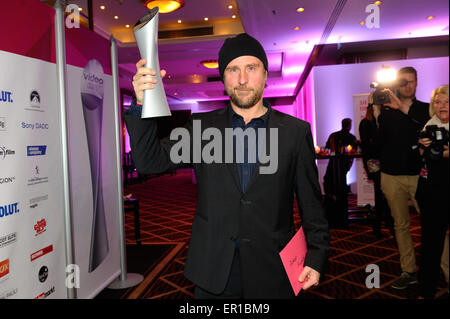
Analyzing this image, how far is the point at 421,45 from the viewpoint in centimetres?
708

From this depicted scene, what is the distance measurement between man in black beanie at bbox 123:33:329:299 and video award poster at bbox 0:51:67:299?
3.88ft

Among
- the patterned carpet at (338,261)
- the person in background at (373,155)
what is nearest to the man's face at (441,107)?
the person in background at (373,155)

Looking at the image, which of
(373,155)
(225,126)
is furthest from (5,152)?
(373,155)

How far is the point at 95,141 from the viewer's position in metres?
2.79

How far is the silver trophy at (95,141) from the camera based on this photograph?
2691mm

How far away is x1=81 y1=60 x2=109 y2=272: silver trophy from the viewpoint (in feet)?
8.83

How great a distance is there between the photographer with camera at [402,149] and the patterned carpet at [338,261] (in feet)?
0.92

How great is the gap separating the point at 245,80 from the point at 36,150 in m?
1.51

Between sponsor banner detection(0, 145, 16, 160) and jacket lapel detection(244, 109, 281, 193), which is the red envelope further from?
sponsor banner detection(0, 145, 16, 160)

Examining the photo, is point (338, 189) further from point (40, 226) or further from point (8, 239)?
point (8, 239)

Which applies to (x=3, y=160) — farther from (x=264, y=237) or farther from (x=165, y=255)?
(x=165, y=255)

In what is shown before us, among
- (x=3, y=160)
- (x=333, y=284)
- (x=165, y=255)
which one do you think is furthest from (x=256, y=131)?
(x=165, y=255)

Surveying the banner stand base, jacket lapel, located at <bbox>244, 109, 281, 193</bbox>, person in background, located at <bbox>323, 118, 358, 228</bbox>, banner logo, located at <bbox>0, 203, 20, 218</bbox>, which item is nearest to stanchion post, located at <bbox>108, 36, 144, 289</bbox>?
the banner stand base

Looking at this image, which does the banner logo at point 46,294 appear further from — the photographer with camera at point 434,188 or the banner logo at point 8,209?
the photographer with camera at point 434,188
